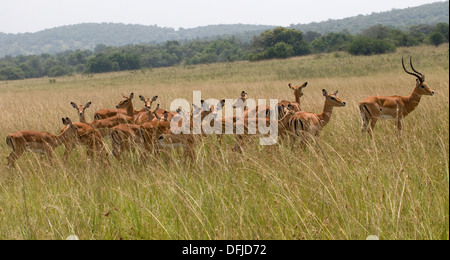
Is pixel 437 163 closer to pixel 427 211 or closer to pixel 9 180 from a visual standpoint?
pixel 427 211

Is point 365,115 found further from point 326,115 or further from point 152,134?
point 152,134

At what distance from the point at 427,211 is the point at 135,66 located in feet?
228

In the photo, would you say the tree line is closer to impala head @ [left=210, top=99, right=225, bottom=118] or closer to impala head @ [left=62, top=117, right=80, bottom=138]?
impala head @ [left=210, top=99, right=225, bottom=118]

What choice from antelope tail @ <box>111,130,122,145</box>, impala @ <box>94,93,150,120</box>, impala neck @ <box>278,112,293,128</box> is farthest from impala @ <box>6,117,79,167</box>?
impala neck @ <box>278,112,293,128</box>

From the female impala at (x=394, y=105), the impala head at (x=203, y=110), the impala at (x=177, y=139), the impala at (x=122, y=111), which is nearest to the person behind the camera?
the impala at (x=177, y=139)

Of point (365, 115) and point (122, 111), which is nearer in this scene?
point (365, 115)

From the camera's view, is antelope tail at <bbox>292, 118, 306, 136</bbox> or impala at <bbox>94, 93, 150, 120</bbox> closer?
antelope tail at <bbox>292, 118, 306, 136</bbox>

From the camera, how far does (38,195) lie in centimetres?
426

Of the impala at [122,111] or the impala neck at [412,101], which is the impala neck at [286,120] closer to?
the impala neck at [412,101]

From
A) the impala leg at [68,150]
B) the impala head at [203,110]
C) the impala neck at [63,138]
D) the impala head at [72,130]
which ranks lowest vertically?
the impala leg at [68,150]

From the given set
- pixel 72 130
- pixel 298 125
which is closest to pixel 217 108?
pixel 298 125

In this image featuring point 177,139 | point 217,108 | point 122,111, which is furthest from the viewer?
point 122,111

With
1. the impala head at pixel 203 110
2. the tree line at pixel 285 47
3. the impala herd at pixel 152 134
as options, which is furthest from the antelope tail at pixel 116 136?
the tree line at pixel 285 47
